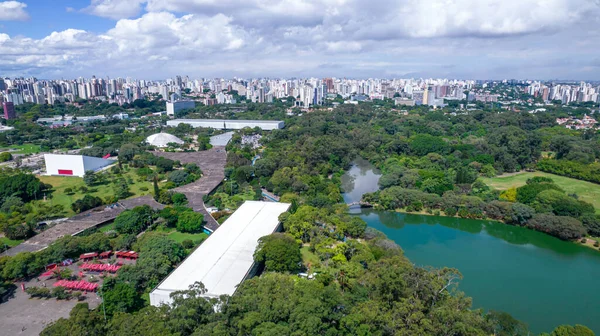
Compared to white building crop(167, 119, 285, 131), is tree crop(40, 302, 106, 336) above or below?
below

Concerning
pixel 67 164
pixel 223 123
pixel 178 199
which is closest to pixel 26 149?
pixel 67 164

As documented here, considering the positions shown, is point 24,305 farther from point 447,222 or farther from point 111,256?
point 447,222

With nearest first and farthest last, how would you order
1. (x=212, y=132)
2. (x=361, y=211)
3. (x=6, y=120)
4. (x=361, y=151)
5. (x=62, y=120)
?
(x=361, y=211) → (x=361, y=151) → (x=212, y=132) → (x=6, y=120) → (x=62, y=120)

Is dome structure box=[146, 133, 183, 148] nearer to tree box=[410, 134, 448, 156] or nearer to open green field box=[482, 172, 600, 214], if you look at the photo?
tree box=[410, 134, 448, 156]

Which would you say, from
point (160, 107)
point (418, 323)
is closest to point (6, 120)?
point (160, 107)

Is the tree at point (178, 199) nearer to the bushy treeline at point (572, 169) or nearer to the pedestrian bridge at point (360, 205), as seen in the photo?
the pedestrian bridge at point (360, 205)

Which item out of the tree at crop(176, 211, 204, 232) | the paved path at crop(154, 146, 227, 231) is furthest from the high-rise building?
the tree at crop(176, 211, 204, 232)
